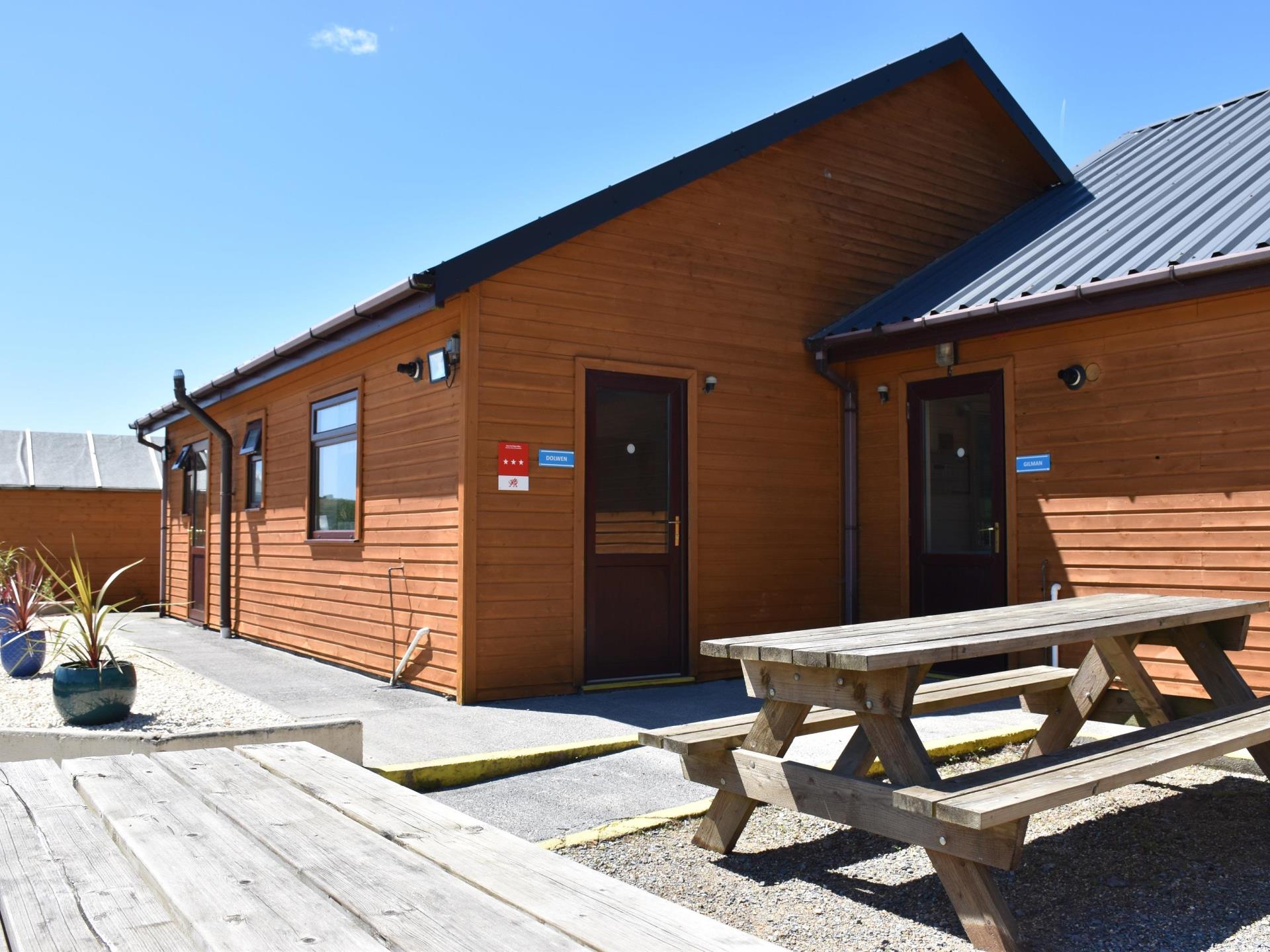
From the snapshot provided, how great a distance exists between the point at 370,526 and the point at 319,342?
1.81m

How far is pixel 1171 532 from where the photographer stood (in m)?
6.43

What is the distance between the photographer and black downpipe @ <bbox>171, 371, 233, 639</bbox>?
11.8 metres

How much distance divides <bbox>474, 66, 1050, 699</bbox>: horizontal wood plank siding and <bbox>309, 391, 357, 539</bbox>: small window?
2.29 m

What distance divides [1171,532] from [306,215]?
18.1 meters

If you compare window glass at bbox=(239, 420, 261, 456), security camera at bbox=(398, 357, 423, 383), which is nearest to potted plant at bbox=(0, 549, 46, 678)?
window glass at bbox=(239, 420, 261, 456)

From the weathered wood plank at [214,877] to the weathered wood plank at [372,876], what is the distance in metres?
0.03

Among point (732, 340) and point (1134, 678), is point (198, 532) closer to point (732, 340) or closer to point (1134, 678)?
point (732, 340)

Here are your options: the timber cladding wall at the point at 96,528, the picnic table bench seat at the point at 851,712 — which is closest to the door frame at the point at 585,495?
the picnic table bench seat at the point at 851,712

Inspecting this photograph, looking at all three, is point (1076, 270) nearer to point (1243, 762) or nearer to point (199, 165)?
point (1243, 762)

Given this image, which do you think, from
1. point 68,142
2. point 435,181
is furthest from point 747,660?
point 68,142

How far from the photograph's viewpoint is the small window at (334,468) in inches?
347

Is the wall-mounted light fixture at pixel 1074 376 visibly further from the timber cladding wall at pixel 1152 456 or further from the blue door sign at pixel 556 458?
the blue door sign at pixel 556 458

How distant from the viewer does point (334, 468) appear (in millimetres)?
9211

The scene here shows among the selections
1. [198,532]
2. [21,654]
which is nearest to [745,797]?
[21,654]
